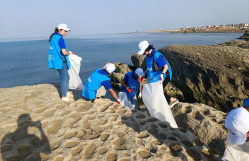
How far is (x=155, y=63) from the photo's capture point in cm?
416

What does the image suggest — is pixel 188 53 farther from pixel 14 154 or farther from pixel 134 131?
pixel 14 154

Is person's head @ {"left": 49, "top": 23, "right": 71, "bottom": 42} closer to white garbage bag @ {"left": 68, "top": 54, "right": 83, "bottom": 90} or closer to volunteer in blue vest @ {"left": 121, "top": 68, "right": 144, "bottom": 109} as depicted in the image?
white garbage bag @ {"left": 68, "top": 54, "right": 83, "bottom": 90}

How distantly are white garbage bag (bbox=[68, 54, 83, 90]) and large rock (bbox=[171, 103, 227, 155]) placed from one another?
2.98 m

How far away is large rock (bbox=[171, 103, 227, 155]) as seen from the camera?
3229 millimetres

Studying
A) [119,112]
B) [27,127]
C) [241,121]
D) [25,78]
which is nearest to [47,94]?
[27,127]

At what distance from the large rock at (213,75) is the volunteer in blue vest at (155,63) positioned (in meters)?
2.33

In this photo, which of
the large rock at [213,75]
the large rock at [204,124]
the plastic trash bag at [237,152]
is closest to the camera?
the plastic trash bag at [237,152]

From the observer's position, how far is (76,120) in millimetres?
Answer: 3598

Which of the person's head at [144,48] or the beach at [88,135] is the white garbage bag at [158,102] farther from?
the person's head at [144,48]

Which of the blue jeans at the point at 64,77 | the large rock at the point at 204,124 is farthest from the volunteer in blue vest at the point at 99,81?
the large rock at the point at 204,124

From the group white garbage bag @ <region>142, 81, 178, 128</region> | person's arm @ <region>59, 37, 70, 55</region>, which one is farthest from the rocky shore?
person's arm @ <region>59, 37, 70, 55</region>

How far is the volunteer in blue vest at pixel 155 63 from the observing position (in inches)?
159

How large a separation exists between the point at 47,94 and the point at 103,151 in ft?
10.4

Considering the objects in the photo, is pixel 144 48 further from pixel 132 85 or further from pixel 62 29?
pixel 62 29
